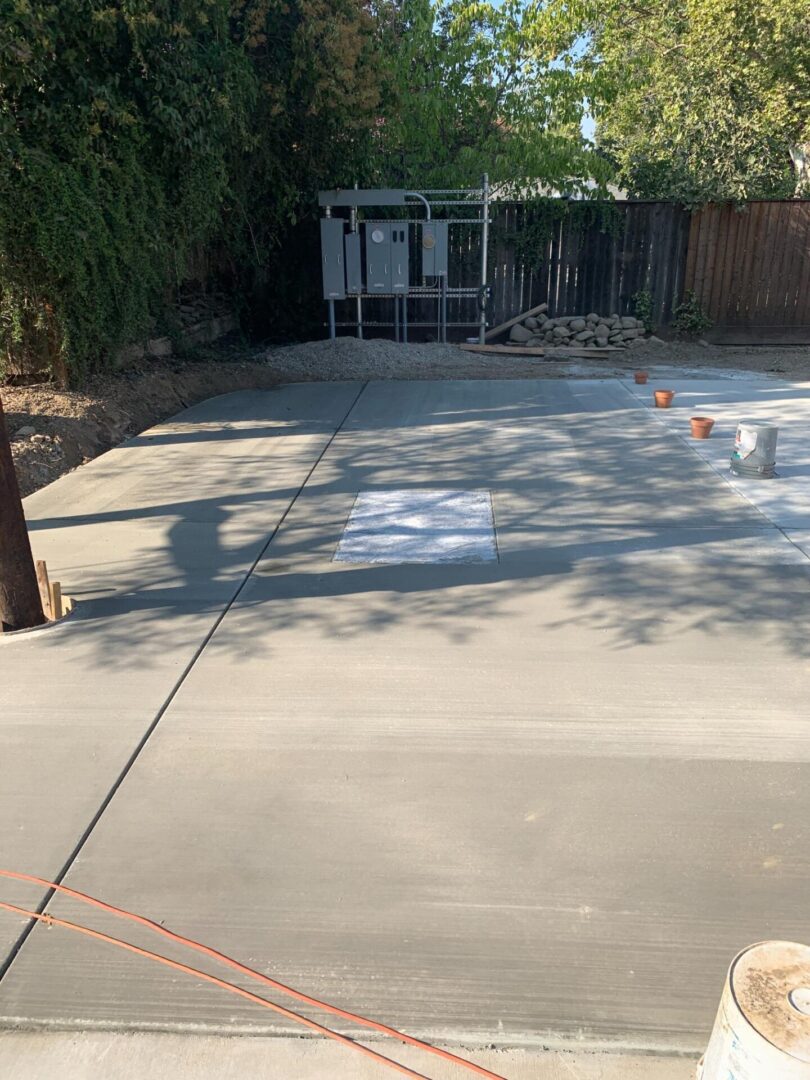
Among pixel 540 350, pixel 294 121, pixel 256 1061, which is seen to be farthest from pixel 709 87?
pixel 256 1061

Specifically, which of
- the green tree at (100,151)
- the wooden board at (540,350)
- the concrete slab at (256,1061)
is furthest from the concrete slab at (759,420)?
the green tree at (100,151)

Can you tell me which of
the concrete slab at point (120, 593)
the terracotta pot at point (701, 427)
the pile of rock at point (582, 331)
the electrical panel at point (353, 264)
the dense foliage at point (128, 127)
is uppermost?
the dense foliage at point (128, 127)

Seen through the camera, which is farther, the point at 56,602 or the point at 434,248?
the point at 434,248

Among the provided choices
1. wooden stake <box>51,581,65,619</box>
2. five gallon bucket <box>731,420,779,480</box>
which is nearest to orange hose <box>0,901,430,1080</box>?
wooden stake <box>51,581,65,619</box>

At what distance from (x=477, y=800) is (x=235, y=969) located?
109cm

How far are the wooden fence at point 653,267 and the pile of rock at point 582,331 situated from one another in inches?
16.0

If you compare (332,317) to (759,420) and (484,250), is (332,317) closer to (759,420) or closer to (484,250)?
(484,250)

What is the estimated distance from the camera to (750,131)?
51.2 feet

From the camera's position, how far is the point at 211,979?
99.1 inches

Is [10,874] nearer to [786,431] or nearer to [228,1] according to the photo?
[786,431]

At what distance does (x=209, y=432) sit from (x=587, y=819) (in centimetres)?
691

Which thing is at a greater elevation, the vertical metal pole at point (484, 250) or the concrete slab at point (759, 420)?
the vertical metal pole at point (484, 250)

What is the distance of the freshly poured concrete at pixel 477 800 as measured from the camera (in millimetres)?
2514

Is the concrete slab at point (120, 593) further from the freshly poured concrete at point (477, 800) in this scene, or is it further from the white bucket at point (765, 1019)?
the white bucket at point (765, 1019)
